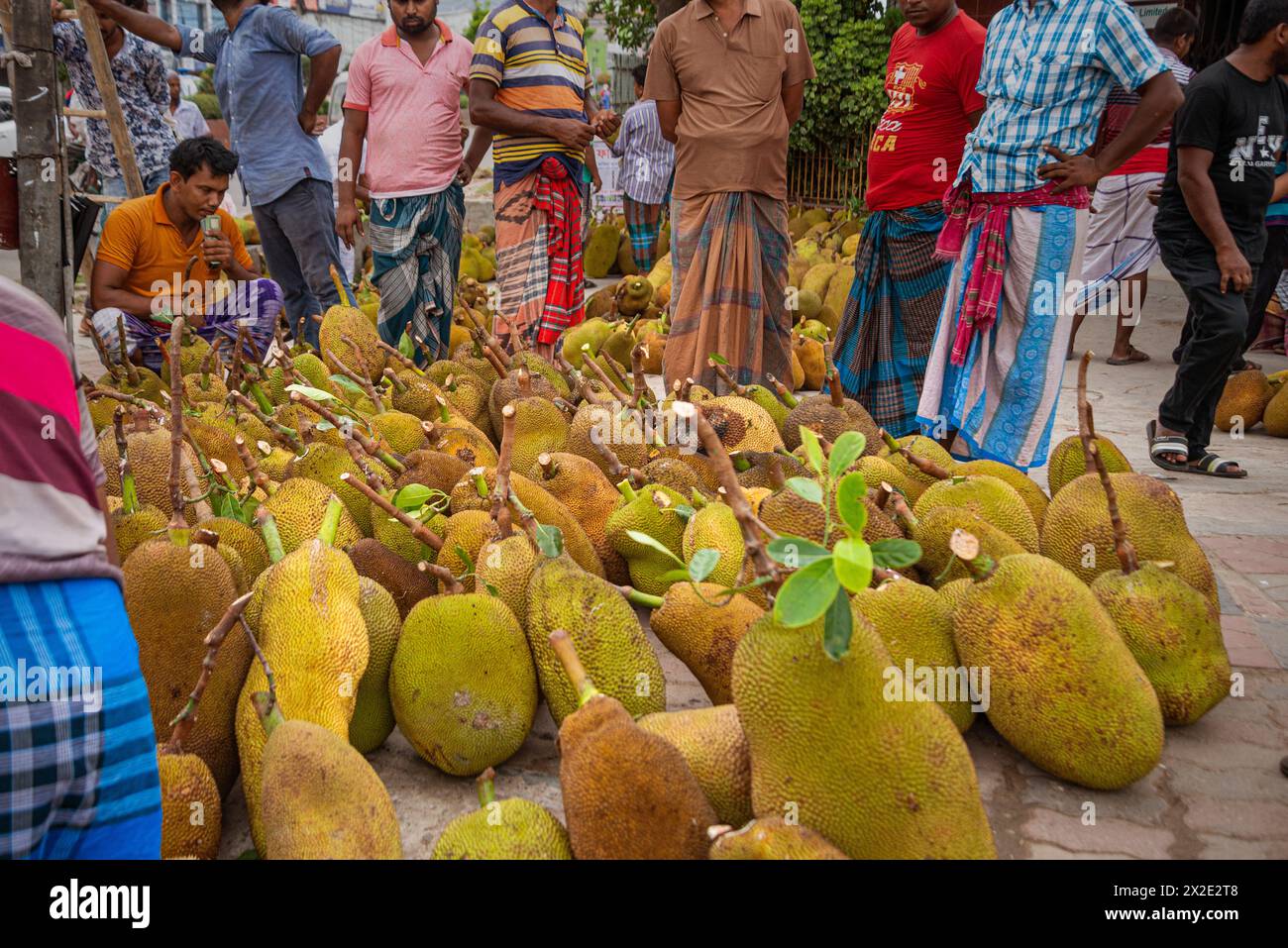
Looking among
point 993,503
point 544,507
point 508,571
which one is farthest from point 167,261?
point 993,503

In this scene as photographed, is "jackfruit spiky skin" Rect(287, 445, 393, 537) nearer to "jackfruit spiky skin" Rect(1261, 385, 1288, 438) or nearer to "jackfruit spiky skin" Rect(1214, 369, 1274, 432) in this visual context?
"jackfruit spiky skin" Rect(1214, 369, 1274, 432)

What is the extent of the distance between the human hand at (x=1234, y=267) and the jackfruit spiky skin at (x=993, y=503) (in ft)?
7.29

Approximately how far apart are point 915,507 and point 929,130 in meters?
2.08

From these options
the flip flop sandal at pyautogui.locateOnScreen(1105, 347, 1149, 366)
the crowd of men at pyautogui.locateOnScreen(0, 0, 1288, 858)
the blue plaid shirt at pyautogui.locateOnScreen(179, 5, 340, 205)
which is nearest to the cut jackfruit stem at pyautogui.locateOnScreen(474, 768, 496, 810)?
the crowd of men at pyautogui.locateOnScreen(0, 0, 1288, 858)

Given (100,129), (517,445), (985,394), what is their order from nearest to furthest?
1. (517,445)
2. (985,394)
3. (100,129)

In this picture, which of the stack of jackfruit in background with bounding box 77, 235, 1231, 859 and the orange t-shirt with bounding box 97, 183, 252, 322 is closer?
the stack of jackfruit in background with bounding box 77, 235, 1231, 859

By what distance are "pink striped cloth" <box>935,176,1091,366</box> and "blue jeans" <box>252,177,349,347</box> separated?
9.46 ft

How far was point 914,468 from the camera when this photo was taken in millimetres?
2549

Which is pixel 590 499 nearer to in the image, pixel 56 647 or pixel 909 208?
pixel 56 647

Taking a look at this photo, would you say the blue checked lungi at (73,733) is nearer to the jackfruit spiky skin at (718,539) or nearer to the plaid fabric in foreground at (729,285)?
the jackfruit spiky skin at (718,539)

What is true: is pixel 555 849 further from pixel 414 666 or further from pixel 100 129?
pixel 100 129

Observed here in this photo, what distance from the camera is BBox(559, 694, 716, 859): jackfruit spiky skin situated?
4.11 ft

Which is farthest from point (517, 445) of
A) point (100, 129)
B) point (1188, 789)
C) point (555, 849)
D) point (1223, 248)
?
point (100, 129)
